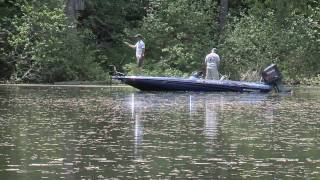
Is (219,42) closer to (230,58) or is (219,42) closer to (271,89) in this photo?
(230,58)

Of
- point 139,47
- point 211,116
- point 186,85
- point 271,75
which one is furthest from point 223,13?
point 211,116

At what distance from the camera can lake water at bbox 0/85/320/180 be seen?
11.1m

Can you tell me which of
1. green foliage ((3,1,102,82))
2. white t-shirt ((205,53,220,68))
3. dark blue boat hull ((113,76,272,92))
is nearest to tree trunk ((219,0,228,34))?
green foliage ((3,1,102,82))

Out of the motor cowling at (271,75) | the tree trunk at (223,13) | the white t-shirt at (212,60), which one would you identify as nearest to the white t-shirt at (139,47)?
the white t-shirt at (212,60)

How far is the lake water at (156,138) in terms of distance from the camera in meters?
11.1

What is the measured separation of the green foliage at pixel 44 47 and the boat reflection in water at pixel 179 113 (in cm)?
746

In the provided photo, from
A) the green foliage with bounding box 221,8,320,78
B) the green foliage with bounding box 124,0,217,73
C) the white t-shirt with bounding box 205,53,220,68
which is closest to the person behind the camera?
the white t-shirt with bounding box 205,53,220,68

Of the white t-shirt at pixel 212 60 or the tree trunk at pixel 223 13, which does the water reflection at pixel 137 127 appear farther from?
the tree trunk at pixel 223 13

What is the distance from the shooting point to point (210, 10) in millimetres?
41156

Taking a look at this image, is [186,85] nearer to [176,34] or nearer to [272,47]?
[176,34]

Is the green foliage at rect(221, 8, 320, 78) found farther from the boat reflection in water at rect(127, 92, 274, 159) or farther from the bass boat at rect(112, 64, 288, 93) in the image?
the boat reflection in water at rect(127, 92, 274, 159)

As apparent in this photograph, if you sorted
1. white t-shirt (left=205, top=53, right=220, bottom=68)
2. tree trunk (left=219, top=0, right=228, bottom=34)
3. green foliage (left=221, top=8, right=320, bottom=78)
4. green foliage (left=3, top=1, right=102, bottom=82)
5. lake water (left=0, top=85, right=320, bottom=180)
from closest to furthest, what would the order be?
lake water (left=0, top=85, right=320, bottom=180)
white t-shirt (left=205, top=53, right=220, bottom=68)
green foliage (left=3, top=1, right=102, bottom=82)
green foliage (left=221, top=8, right=320, bottom=78)
tree trunk (left=219, top=0, right=228, bottom=34)

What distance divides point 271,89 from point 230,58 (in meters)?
9.74

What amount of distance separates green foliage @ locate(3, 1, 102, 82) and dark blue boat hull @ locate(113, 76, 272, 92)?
6.19 m
